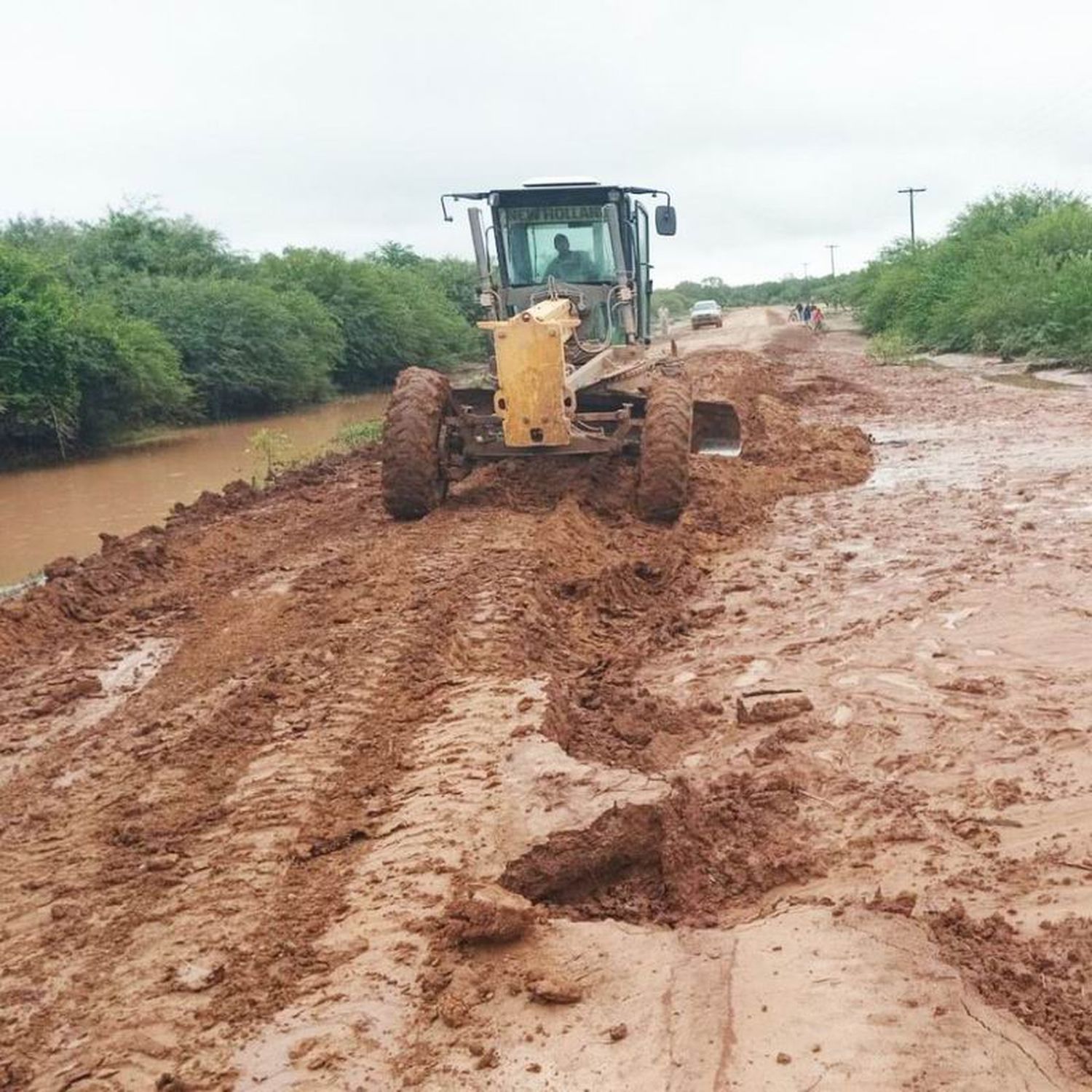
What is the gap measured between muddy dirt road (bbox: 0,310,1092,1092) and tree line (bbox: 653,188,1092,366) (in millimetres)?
8506

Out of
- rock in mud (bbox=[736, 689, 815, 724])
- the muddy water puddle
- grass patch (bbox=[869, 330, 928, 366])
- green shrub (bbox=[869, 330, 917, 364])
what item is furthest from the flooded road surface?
green shrub (bbox=[869, 330, 917, 364])

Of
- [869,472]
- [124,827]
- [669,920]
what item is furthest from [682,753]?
[869,472]

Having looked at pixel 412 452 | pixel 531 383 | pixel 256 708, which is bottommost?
pixel 256 708

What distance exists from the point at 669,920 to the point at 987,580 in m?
4.12

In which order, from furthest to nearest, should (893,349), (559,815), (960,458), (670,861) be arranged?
(893,349) < (960,458) < (559,815) < (670,861)

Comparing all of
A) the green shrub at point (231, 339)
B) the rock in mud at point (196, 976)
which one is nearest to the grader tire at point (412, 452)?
the rock in mud at point (196, 976)

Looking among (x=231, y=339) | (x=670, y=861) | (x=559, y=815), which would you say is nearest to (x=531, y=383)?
(x=559, y=815)

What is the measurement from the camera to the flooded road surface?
40.8 ft

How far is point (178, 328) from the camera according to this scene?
2572cm

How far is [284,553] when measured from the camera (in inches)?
345

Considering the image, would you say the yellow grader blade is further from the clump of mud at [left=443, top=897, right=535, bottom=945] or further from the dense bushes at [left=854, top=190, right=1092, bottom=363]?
the dense bushes at [left=854, top=190, right=1092, bottom=363]

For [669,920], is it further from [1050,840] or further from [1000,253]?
[1000,253]

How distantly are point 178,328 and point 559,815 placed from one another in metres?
24.4

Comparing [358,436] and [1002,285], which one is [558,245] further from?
[1002,285]
